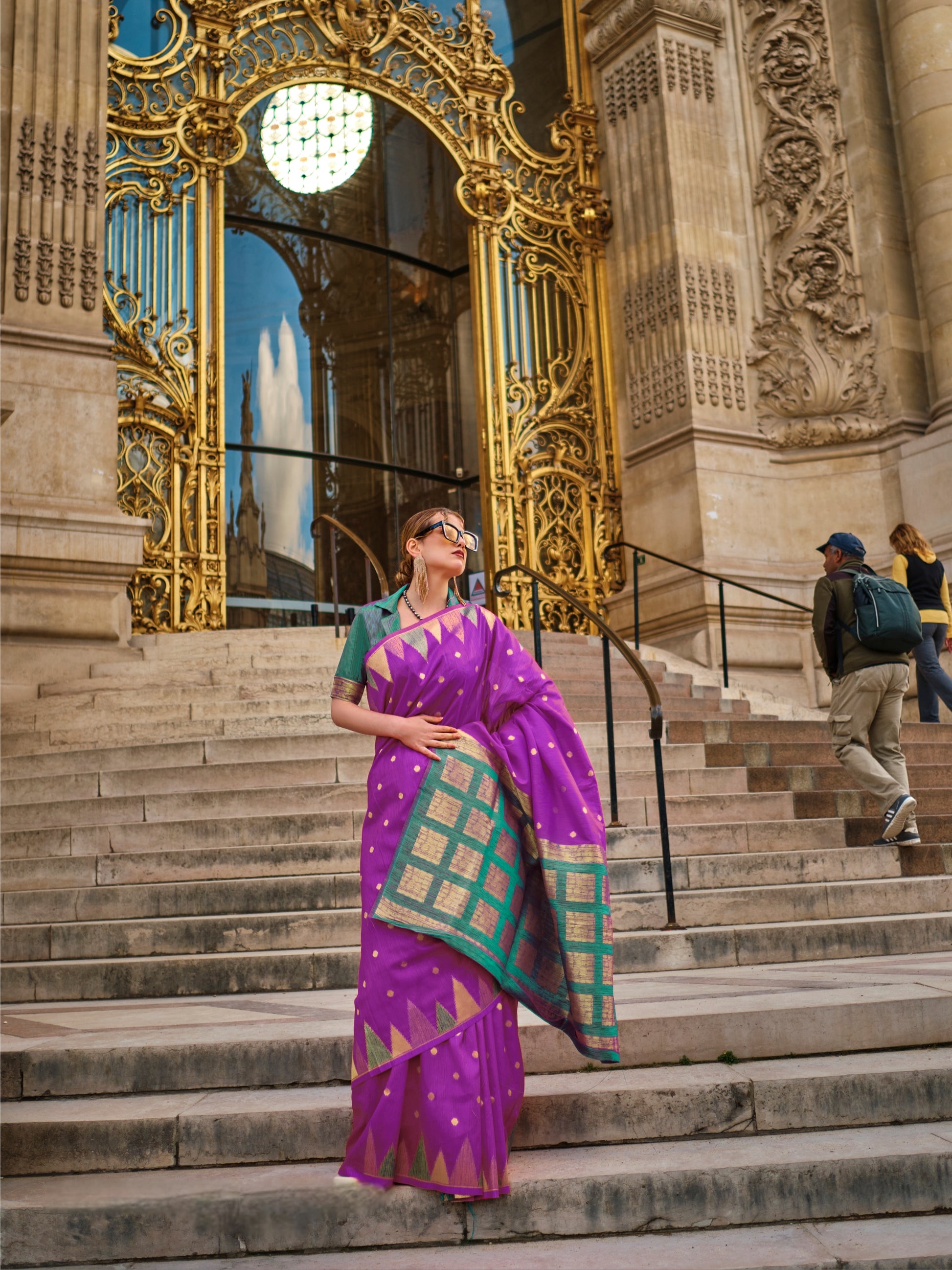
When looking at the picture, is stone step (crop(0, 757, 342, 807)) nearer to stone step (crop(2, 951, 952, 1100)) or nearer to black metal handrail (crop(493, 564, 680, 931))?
black metal handrail (crop(493, 564, 680, 931))

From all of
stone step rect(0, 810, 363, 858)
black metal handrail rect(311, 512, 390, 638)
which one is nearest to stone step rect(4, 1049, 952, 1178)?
stone step rect(0, 810, 363, 858)

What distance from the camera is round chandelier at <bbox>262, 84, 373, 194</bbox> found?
43.3 ft

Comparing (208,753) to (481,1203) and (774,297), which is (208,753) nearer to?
(481,1203)

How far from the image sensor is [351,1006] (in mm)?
4258

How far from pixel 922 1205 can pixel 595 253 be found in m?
12.1

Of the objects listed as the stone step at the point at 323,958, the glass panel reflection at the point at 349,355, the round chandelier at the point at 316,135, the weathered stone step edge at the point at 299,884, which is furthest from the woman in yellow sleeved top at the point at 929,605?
the round chandelier at the point at 316,135

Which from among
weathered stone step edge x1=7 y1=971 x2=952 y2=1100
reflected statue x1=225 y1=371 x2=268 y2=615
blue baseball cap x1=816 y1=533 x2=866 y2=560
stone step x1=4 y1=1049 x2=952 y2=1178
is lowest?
stone step x1=4 y1=1049 x2=952 y2=1178

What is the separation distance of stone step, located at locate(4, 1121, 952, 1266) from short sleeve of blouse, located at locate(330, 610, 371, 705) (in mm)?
1196

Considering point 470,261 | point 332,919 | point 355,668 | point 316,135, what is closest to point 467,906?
point 355,668

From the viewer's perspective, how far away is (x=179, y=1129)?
3324 mm

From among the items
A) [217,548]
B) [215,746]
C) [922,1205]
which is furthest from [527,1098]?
[217,548]

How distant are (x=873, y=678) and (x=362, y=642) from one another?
12.3 ft

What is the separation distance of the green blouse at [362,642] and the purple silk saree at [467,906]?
11 mm

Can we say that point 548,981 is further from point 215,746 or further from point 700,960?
point 215,746
